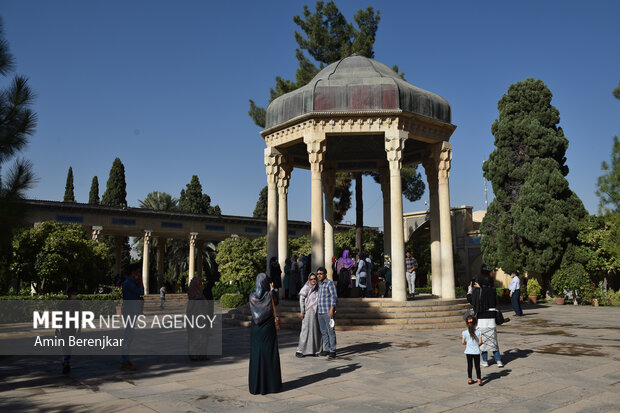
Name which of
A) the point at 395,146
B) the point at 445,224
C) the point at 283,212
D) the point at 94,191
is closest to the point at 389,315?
the point at 445,224

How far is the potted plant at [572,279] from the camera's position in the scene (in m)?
25.1

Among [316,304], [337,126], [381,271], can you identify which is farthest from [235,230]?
[316,304]

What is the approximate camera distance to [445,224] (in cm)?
1619

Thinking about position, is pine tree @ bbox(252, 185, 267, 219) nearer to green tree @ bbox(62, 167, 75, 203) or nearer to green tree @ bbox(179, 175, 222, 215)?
green tree @ bbox(179, 175, 222, 215)

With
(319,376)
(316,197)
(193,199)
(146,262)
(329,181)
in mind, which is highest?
(193,199)

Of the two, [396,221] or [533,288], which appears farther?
[533,288]

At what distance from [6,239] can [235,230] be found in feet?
118

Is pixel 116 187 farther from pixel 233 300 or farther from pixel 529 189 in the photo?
pixel 529 189

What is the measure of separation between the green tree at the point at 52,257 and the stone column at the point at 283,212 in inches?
442

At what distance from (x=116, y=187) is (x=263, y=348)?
42274 millimetres

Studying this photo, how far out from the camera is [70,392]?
669cm

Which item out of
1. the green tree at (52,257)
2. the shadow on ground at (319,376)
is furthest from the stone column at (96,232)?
the shadow on ground at (319,376)

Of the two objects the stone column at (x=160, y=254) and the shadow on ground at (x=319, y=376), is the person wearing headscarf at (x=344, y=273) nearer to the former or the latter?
the shadow on ground at (x=319, y=376)

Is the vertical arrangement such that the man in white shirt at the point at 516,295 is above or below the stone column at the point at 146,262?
below
